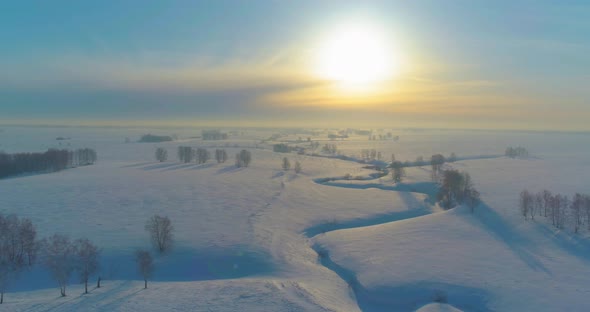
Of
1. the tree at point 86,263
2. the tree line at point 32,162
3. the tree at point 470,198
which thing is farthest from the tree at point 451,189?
the tree line at point 32,162

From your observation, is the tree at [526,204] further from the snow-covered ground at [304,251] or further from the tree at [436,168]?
the tree at [436,168]

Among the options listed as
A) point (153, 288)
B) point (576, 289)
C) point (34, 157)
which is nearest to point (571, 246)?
point (576, 289)

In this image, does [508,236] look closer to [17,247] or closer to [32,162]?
[17,247]

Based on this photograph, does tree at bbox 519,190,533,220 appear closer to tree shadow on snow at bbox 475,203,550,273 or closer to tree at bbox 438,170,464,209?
tree shadow on snow at bbox 475,203,550,273

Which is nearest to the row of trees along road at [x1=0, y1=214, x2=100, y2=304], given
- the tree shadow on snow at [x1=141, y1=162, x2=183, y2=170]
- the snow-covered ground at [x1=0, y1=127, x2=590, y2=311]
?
the snow-covered ground at [x1=0, y1=127, x2=590, y2=311]

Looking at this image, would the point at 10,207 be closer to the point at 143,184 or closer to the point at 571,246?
the point at 143,184

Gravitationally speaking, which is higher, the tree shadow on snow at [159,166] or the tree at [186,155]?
the tree at [186,155]

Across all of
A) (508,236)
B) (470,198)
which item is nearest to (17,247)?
(508,236)

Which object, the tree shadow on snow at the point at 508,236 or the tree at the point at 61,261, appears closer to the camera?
the tree at the point at 61,261
